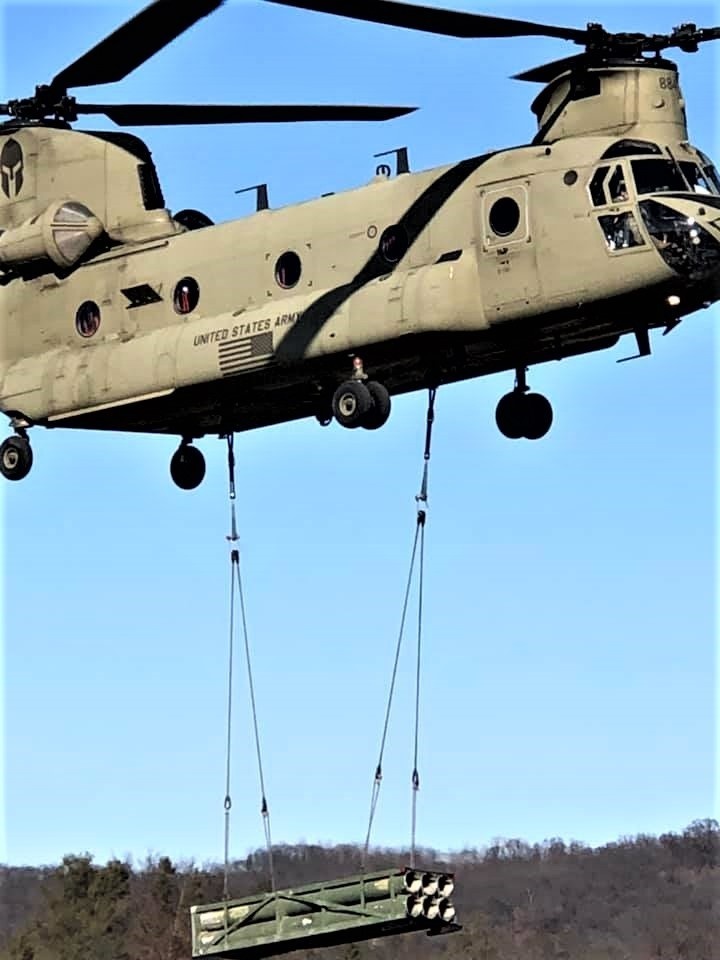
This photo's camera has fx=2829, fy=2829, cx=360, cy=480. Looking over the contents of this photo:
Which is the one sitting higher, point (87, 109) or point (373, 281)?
point (87, 109)

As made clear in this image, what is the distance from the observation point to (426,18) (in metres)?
22.4

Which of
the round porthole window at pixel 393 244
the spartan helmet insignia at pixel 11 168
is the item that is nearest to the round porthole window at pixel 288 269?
the round porthole window at pixel 393 244

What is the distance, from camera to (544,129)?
80.2 feet

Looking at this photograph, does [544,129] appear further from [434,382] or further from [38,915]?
[38,915]

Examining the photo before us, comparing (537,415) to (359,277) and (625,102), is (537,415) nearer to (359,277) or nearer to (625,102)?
(359,277)

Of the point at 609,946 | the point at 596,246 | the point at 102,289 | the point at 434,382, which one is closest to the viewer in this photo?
the point at 596,246

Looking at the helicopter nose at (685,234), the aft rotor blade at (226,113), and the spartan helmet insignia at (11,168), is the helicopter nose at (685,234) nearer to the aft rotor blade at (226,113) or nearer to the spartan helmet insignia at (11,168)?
the aft rotor blade at (226,113)

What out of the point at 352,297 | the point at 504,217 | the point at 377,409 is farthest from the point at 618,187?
the point at 377,409

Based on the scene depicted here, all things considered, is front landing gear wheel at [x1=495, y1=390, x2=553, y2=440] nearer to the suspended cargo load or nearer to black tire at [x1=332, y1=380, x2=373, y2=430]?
black tire at [x1=332, y1=380, x2=373, y2=430]

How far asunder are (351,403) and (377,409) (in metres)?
0.22

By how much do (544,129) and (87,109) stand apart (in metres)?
5.15

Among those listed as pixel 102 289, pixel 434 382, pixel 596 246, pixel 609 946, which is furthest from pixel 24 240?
pixel 609 946

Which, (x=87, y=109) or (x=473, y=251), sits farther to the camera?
(x=87, y=109)

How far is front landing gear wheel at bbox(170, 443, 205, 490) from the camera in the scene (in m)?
27.0
